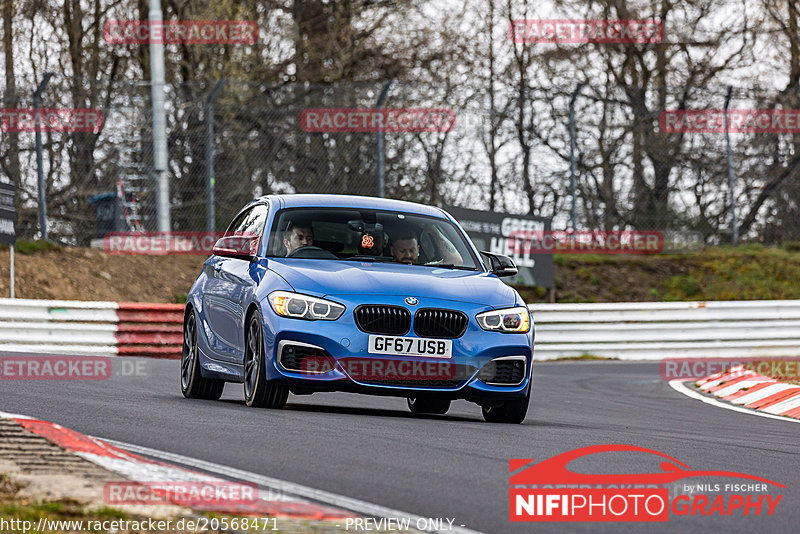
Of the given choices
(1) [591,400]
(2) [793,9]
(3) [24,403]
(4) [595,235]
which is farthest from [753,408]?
(2) [793,9]

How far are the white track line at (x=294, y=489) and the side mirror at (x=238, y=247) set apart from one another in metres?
3.20

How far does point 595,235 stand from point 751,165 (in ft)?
9.73

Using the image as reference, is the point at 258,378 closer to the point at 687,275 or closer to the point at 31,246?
the point at 31,246

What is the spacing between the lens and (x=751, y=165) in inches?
897

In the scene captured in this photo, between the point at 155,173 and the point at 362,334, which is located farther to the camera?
the point at 155,173

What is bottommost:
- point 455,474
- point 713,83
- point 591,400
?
point 591,400

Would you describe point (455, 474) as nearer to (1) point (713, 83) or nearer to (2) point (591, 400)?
(2) point (591, 400)

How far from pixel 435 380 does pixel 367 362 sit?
467 mm

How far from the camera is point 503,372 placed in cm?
863

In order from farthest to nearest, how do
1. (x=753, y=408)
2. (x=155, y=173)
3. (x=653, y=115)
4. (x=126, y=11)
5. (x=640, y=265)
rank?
(x=126, y=11)
(x=640, y=265)
(x=653, y=115)
(x=155, y=173)
(x=753, y=408)

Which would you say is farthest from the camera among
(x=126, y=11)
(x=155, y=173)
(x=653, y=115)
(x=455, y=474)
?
(x=126, y=11)

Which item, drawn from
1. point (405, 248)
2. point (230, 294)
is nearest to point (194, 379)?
point (230, 294)

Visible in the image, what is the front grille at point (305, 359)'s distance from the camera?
8242 millimetres

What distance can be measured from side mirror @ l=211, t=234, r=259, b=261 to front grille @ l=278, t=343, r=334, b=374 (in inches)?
46.6
